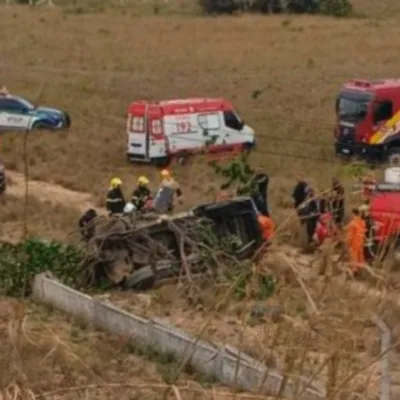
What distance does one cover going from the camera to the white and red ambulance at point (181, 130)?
29.4m

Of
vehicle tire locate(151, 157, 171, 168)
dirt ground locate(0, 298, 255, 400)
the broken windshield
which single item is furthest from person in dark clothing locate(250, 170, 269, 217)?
dirt ground locate(0, 298, 255, 400)

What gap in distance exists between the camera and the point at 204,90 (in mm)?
40750

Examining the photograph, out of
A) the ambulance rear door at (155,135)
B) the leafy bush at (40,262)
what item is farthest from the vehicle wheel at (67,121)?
the leafy bush at (40,262)

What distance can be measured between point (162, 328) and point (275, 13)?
53.3 meters

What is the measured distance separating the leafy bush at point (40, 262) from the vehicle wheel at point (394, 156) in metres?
13.1

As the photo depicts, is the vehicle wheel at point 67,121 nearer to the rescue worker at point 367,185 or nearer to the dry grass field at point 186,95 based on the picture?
the dry grass field at point 186,95

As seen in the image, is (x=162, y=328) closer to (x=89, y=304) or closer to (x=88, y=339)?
(x=88, y=339)

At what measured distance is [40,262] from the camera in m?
16.3

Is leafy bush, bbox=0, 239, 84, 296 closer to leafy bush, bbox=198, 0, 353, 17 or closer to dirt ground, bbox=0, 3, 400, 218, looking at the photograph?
dirt ground, bbox=0, 3, 400, 218

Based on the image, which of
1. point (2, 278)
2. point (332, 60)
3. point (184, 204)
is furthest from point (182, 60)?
point (2, 278)

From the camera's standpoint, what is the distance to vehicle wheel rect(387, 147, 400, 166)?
28500 mm

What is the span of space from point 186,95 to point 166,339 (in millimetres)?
27655

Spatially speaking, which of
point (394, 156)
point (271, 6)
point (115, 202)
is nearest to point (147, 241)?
point (115, 202)

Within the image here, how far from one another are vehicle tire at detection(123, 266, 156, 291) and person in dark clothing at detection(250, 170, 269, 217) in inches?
114
